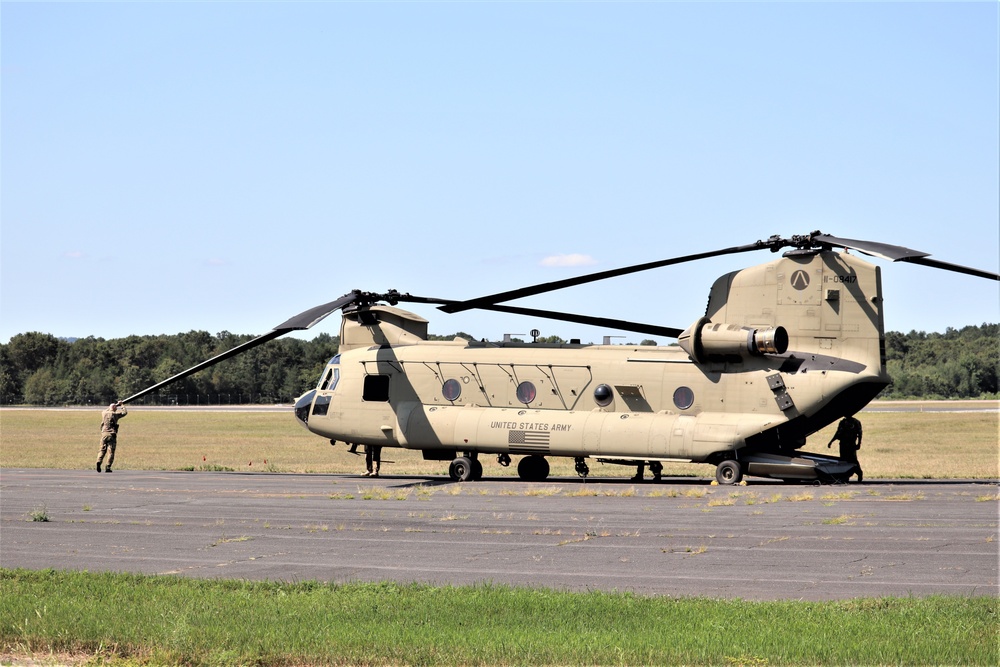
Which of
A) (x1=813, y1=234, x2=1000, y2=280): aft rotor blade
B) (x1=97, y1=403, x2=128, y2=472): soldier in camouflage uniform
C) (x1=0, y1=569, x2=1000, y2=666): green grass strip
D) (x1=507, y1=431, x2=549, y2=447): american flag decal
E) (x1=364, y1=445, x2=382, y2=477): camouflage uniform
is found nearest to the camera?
(x1=0, y1=569, x2=1000, y2=666): green grass strip

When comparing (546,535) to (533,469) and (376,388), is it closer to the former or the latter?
(533,469)

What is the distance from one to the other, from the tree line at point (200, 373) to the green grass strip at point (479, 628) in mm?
104492

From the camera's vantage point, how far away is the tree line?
12738 cm

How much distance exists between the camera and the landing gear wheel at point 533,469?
32.8 metres

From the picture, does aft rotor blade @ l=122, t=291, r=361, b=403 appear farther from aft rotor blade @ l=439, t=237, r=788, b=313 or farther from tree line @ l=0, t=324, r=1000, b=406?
tree line @ l=0, t=324, r=1000, b=406

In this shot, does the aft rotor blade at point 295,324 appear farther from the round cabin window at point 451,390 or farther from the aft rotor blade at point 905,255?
the aft rotor blade at point 905,255

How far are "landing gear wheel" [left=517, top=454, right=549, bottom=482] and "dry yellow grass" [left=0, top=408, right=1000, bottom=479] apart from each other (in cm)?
350

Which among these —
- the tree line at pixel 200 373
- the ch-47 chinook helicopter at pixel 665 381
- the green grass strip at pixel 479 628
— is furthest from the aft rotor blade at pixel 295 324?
the tree line at pixel 200 373

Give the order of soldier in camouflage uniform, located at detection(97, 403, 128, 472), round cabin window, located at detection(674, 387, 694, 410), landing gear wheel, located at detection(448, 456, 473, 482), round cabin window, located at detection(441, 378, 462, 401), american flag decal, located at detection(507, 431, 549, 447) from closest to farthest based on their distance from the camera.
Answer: round cabin window, located at detection(674, 387, 694, 410) < american flag decal, located at detection(507, 431, 549, 447) < landing gear wheel, located at detection(448, 456, 473, 482) < round cabin window, located at detection(441, 378, 462, 401) < soldier in camouflage uniform, located at detection(97, 403, 128, 472)

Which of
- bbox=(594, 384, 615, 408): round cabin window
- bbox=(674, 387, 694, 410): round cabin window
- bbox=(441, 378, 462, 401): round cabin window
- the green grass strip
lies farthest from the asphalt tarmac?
bbox=(441, 378, 462, 401): round cabin window

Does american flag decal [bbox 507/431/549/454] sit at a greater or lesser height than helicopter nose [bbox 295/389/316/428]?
lesser

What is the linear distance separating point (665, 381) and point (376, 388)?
28.8ft

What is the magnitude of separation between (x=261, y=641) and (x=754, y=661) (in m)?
4.62

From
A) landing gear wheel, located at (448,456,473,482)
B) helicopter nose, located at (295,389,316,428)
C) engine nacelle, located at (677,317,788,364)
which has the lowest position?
landing gear wheel, located at (448,456,473,482)
